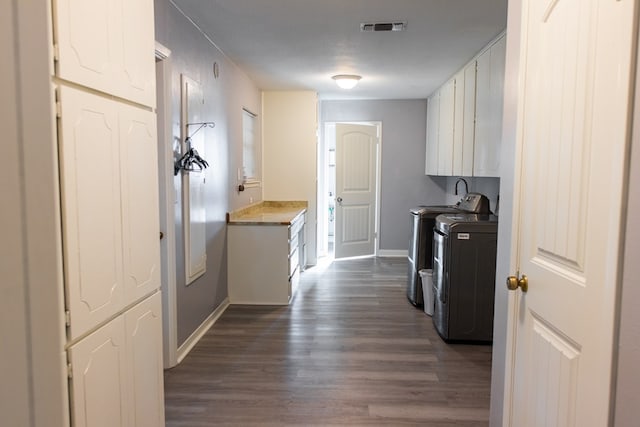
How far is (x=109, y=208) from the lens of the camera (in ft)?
4.77

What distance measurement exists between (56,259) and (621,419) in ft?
4.82

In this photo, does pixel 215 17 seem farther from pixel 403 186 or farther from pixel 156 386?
pixel 403 186

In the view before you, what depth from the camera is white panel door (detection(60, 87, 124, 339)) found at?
1.25 meters

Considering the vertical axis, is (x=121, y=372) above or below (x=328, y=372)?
above

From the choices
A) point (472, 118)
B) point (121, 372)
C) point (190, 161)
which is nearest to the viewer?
point (121, 372)

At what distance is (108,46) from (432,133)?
5.15 m

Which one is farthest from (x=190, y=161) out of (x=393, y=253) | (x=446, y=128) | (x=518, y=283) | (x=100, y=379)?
(x=393, y=253)

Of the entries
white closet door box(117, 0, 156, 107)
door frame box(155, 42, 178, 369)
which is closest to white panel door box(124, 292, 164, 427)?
white closet door box(117, 0, 156, 107)

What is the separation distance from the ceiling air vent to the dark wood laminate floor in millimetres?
2397

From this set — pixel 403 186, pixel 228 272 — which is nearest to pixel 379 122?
pixel 403 186

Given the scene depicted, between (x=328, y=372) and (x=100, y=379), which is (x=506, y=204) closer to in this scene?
(x=100, y=379)

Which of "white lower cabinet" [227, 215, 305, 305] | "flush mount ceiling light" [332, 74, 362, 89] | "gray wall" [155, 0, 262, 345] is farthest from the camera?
"flush mount ceiling light" [332, 74, 362, 89]

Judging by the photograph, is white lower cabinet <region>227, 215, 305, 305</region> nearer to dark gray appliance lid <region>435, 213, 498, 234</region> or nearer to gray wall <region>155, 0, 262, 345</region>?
gray wall <region>155, 0, 262, 345</region>

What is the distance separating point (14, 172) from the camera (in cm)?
120
